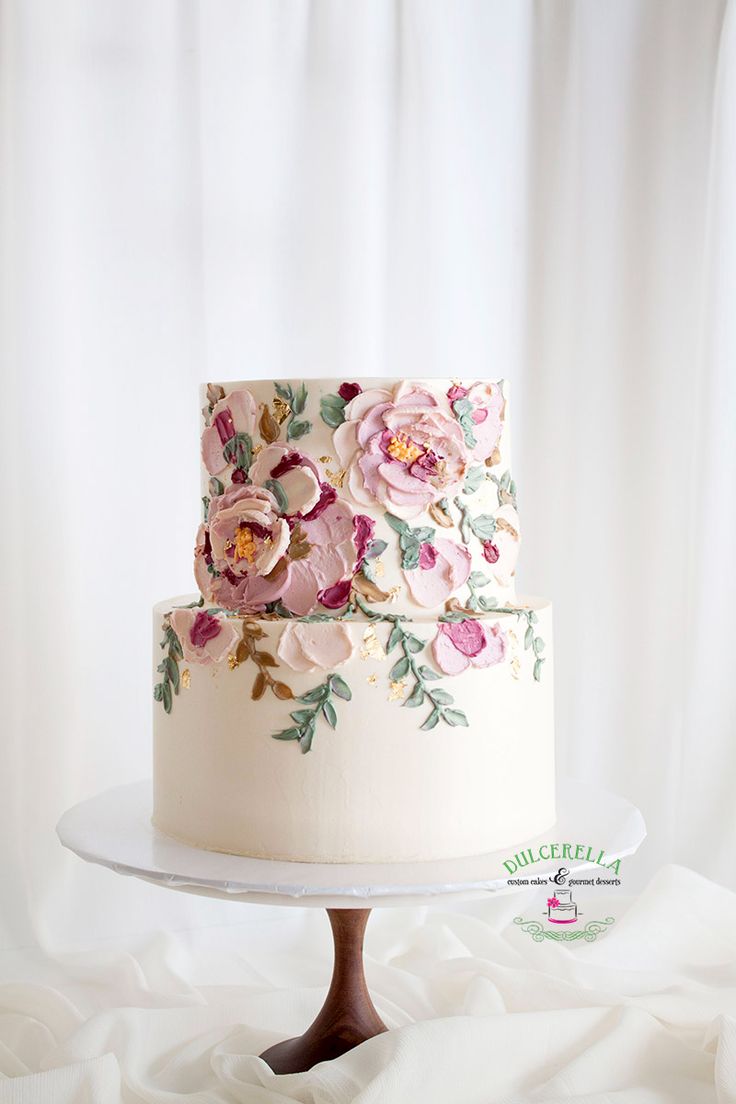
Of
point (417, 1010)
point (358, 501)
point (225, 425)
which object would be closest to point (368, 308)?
point (225, 425)

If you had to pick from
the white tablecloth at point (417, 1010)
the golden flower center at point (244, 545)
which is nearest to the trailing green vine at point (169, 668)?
the golden flower center at point (244, 545)

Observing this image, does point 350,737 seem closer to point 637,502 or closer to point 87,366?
point 87,366

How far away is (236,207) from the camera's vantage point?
2.57 meters

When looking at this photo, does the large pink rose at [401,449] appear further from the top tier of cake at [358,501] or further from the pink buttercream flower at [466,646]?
the pink buttercream flower at [466,646]

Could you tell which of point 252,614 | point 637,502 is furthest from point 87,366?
point 637,502

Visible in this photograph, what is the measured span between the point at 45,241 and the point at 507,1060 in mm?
1612

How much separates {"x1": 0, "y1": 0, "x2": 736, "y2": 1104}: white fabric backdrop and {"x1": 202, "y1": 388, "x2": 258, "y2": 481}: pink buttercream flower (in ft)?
2.67

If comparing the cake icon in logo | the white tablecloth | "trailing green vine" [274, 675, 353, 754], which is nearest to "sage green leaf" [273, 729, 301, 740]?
"trailing green vine" [274, 675, 353, 754]

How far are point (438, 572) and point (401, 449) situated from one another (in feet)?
0.52

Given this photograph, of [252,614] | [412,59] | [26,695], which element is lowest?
[26,695]

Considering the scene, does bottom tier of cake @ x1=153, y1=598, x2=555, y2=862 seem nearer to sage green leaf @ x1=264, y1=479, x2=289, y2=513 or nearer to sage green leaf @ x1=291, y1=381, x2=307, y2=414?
sage green leaf @ x1=264, y1=479, x2=289, y2=513

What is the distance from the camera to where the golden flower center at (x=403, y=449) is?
A: 1635 millimetres

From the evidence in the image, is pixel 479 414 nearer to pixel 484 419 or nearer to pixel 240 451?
pixel 484 419

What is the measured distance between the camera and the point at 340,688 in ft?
5.14
